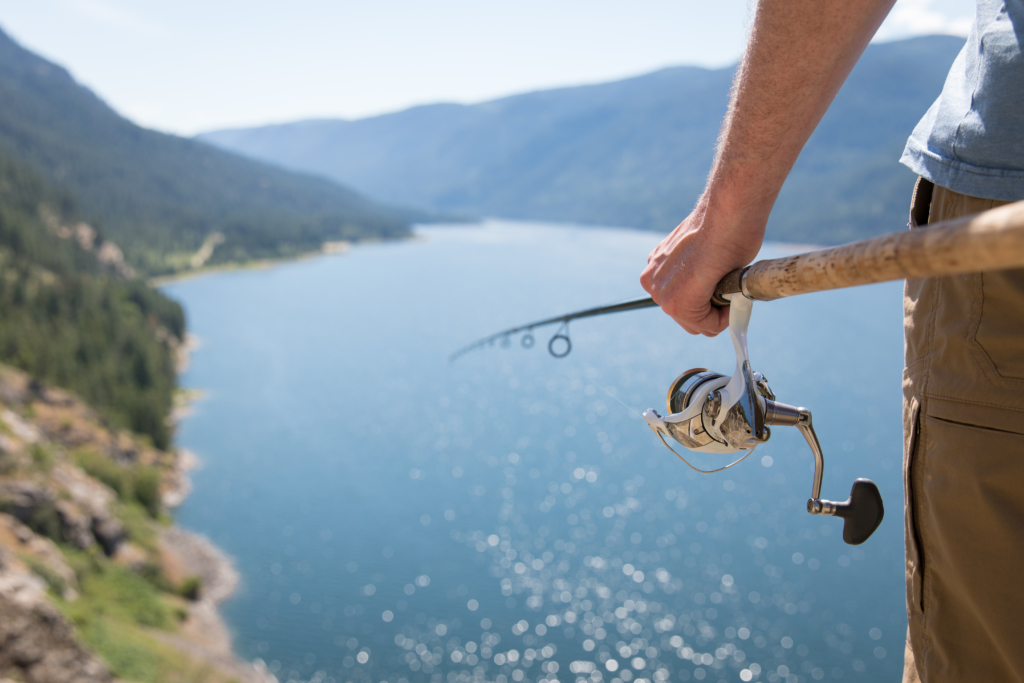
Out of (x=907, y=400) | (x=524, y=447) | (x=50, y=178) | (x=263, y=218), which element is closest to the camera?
(x=907, y=400)

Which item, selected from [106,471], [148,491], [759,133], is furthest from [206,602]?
[759,133]

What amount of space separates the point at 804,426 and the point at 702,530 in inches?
802

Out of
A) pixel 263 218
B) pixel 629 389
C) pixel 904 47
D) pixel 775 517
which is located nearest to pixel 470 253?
pixel 263 218

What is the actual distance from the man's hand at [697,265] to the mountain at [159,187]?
72.5 metres

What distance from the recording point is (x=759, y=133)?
1231 millimetres

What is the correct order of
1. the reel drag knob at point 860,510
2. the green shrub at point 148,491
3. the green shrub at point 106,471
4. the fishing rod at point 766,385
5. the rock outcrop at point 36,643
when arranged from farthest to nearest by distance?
the green shrub at point 148,491 → the green shrub at point 106,471 → the rock outcrop at point 36,643 → the reel drag knob at point 860,510 → the fishing rod at point 766,385

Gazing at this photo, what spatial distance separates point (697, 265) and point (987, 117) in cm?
48

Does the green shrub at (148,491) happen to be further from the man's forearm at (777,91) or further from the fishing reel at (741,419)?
the man's forearm at (777,91)

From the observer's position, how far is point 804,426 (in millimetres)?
1351

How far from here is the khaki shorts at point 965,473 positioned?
3.54ft

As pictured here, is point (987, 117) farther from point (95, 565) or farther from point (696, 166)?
point (696, 166)

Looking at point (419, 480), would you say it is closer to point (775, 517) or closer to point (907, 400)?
point (775, 517)

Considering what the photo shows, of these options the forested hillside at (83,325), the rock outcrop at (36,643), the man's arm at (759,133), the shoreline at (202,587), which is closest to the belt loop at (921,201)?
the man's arm at (759,133)

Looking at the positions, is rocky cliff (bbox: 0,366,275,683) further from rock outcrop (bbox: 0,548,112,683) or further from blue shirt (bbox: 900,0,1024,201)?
blue shirt (bbox: 900,0,1024,201)
